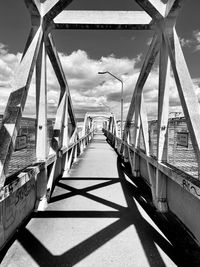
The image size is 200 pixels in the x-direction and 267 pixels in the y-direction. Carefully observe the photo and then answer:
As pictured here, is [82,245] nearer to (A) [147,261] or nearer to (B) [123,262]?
(B) [123,262]

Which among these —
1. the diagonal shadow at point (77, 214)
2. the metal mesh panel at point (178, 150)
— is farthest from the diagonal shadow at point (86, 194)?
the metal mesh panel at point (178, 150)

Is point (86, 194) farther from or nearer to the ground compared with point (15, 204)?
nearer to the ground

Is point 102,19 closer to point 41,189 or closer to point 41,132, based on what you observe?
point 41,132

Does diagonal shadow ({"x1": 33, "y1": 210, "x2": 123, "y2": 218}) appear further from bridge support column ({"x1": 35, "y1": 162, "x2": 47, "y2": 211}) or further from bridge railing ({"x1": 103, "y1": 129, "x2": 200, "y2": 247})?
bridge railing ({"x1": 103, "y1": 129, "x2": 200, "y2": 247})

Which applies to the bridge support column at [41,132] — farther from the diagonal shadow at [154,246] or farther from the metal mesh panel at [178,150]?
the metal mesh panel at [178,150]

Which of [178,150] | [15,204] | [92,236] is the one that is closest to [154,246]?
[92,236]

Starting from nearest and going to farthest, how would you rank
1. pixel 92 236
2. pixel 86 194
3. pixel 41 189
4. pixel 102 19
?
1. pixel 92 236
2. pixel 41 189
3. pixel 102 19
4. pixel 86 194

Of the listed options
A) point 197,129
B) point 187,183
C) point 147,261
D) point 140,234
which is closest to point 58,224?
point 140,234

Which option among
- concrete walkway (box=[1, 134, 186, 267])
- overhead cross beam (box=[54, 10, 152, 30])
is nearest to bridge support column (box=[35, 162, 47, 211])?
concrete walkway (box=[1, 134, 186, 267])

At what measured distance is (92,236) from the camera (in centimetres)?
335

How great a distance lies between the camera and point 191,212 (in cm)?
338

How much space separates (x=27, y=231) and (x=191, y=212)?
287 cm

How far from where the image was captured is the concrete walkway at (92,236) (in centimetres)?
273

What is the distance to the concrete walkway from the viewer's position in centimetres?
273
